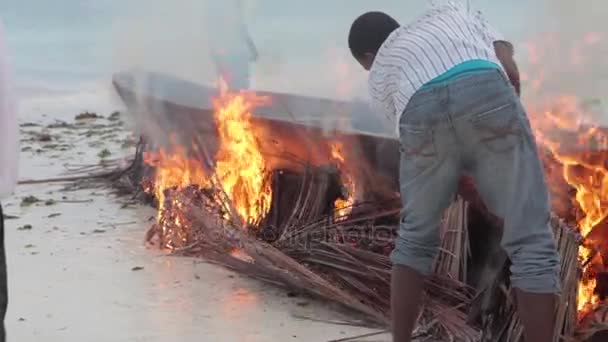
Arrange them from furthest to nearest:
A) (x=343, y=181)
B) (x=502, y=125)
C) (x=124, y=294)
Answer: (x=343, y=181) < (x=124, y=294) < (x=502, y=125)

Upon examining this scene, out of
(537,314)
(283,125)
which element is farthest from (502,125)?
(283,125)

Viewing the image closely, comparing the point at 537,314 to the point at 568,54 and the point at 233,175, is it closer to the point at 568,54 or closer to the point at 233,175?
the point at 568,54

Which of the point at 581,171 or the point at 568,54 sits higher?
the point at 568,54

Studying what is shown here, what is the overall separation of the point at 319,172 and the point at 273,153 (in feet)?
1.19

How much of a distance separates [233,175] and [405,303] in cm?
211

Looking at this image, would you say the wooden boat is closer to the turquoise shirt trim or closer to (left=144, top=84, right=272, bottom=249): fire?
(left=144, top=84, right=272, bottom=249): fire

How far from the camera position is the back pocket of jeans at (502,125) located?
9.77ft

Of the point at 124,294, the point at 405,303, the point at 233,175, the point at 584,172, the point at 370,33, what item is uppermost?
the point at 370,33

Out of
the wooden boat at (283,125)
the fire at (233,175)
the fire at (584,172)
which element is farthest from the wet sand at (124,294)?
the fire at (584,172)

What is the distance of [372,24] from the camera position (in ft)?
11.0

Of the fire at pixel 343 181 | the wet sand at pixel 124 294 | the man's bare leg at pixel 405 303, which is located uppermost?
the fire at pixel 343 181

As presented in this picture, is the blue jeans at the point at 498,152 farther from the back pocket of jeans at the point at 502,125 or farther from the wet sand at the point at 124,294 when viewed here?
the wet sand at the point at 124,294

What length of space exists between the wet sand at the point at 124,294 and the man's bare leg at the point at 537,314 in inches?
34.7

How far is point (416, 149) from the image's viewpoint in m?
3.12
